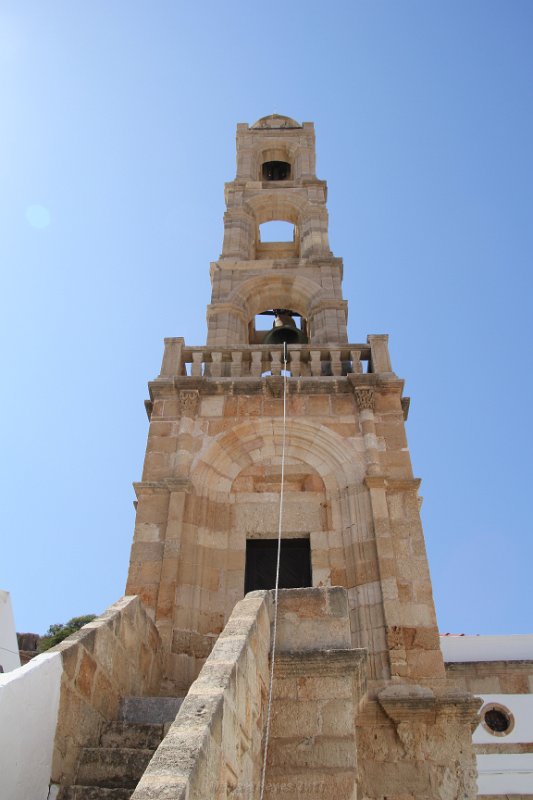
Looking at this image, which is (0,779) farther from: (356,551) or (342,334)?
(342,334)

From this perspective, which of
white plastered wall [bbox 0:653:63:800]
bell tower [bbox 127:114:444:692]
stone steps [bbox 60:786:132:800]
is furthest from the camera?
bell tower [bbox 127:114:444:692]

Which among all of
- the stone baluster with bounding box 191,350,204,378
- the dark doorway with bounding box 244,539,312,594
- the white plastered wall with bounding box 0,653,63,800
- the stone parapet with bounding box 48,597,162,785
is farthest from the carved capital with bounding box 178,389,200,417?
the white plastered wall with bounding box 0,653,63,800

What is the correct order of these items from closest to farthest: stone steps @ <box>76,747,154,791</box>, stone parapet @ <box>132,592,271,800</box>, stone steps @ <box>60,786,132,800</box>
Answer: stone parapet @ <box>132,592,271,800</box> < stone steps @ <box>60,786,132,800</box> < stone steps @ <box>76,747,154,791</box>

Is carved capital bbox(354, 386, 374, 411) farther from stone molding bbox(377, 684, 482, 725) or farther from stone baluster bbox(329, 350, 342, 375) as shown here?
stone molding bbox(377, 684, 482, 725)

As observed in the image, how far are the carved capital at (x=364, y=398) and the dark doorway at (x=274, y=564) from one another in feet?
7.94

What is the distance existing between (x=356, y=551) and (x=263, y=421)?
8.77ft

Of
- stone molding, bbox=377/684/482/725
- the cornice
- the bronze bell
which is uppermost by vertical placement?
the bronze bell

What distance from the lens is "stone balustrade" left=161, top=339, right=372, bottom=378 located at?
11.6 m

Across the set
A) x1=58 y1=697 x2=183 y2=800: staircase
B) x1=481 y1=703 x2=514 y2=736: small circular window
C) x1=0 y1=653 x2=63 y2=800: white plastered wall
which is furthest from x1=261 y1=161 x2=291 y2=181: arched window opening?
x1=0 y1=653 x2=63 y2=800: white plastered wall

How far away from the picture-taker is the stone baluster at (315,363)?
38.1ft

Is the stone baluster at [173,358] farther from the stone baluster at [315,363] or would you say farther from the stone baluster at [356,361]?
the stone baluster at [356,361]

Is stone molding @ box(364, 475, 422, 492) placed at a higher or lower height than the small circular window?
higher

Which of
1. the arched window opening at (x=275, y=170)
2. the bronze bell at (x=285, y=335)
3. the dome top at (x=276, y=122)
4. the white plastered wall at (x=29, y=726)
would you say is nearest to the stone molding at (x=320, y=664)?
the white plastered wall at (x=29, y=726)

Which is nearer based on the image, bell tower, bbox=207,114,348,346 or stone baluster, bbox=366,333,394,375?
stone baluster, bbox=366,333,394,375
